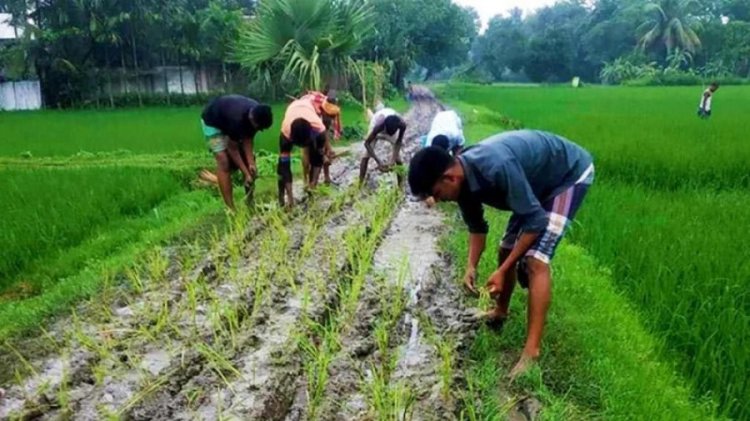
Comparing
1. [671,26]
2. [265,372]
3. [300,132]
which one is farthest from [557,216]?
[671,26]

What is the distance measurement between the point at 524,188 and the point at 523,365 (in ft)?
2.61

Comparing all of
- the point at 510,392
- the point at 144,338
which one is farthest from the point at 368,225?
the point at 510,392

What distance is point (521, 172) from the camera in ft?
9.13

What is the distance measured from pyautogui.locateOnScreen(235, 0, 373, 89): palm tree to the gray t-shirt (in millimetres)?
8945

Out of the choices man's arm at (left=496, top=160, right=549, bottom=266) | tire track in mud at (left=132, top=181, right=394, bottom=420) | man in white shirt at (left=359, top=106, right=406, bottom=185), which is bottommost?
tire track in mud at (left=132, top=181, right=394, bottom=420)

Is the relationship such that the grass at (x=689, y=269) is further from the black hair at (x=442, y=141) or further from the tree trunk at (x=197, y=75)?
the tree trunk at (x=197, y=75)

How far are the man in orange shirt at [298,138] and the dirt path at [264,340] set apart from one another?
95 cm

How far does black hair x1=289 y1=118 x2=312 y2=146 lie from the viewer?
572cm

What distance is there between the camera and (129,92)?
2161 centimetres

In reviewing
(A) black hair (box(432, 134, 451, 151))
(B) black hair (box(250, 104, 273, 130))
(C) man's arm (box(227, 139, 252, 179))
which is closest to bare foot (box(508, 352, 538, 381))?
(A) black hair (box(432, 134, 451, 151))

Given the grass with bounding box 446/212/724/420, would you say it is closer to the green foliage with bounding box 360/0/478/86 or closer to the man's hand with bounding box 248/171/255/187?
the man's hand with bounding box 248/171/255/187

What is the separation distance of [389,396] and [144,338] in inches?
58.8

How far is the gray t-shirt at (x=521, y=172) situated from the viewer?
2760 millimetres

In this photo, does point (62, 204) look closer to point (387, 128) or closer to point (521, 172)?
point (387, 128)
